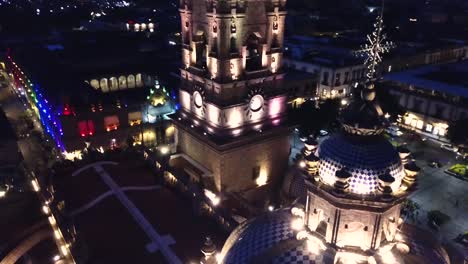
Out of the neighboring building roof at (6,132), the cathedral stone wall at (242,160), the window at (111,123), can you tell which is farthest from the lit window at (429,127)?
the neighboring building roof at (6,132)

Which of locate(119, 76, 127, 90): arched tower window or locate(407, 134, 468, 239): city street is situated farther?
locate(119, 76, 127, 90): arched tower window

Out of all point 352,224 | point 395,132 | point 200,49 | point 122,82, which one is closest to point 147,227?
point 352,224

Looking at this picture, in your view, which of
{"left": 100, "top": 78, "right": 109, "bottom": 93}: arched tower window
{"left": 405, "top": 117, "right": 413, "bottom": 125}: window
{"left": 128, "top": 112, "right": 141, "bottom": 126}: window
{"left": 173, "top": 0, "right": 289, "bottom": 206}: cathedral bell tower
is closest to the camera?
{"left": 173, "top": 0, "right": 289, "bottom": 206}: cathedral bell tower

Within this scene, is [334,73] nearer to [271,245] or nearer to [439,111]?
[439,111]

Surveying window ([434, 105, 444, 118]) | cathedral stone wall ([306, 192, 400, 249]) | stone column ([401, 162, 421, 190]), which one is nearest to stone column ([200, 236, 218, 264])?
cathedral stone wall ([306, 192, 400, 249])

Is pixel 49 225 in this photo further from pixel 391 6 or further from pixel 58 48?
pixel 391 6

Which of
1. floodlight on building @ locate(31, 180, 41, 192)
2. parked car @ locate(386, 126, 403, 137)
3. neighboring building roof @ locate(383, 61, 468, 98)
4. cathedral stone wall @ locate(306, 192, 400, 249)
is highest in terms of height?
cathedral stone wall @ locate(306, 192, 400, 249)

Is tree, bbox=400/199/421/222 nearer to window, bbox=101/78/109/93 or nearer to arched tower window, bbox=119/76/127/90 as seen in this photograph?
arched tower window, bbox=119/76/127/90

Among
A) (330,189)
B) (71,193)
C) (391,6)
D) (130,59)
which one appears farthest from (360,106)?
(391,6)
